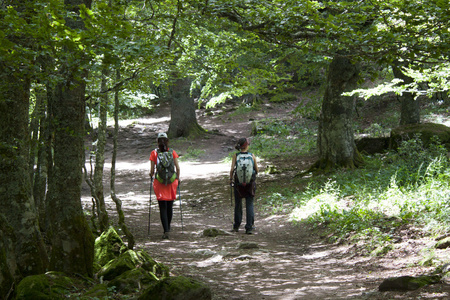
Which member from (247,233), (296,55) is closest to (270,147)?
(296,55)

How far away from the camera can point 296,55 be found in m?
12.8

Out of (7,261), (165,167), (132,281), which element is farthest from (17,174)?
(165,167)

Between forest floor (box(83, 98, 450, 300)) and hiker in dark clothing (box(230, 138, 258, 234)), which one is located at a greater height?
hiker in dark clothing (box(230, 138, 258, 234))

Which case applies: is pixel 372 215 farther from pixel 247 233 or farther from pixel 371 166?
pixel 371 166

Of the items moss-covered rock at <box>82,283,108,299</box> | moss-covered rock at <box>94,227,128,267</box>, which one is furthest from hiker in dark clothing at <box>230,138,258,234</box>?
moss-covered rock at <box>82,283,108,299</box>

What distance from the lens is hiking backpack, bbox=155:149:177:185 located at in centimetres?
748

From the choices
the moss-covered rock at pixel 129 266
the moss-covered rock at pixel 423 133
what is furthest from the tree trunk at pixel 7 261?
the moss-covered rock at pixel 423 133

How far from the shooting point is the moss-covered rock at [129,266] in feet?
15.5

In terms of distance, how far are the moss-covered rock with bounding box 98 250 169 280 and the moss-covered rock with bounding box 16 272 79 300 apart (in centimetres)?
83

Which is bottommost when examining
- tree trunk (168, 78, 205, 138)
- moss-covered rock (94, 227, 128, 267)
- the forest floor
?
the forest floor

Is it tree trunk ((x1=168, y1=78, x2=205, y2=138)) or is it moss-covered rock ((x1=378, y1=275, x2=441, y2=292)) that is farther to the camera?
tree trunk ((x1=168, y1=78, x2=205, y2=138))

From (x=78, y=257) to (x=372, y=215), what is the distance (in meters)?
4.75

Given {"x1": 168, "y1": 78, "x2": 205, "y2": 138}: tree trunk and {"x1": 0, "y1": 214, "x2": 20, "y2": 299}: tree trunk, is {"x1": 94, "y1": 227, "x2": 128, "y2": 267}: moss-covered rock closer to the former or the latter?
{"x1": 0, "y1": 214, "x2": 20, "y2": 299}: tree trunk

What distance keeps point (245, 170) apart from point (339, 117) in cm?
547
